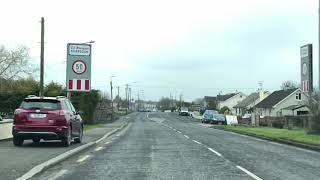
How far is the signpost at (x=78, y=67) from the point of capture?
91.9 ft

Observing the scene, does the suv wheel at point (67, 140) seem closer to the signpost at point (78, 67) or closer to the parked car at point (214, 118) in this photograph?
the signpost at point (78, 67)

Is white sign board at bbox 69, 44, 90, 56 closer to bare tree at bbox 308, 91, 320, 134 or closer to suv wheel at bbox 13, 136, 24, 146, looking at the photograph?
suv wheel at bbox 13, 136, 24, 146

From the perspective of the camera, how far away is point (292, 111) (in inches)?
3615

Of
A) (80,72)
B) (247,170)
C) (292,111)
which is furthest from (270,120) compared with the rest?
(247,170)

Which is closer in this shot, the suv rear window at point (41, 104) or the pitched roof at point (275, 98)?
the suv rear window at point (41, 104)

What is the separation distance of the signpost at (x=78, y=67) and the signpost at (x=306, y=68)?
37.7 feet

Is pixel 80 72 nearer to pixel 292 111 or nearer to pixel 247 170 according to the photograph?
pixel 247 170

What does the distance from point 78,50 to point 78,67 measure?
91cm

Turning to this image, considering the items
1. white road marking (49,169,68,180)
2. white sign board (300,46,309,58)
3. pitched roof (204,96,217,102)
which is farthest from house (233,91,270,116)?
white road marking (49,169,68,180)

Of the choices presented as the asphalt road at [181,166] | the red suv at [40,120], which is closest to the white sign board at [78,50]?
the red suv at [40,120]

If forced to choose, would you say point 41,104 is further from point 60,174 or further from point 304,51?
point 304,51

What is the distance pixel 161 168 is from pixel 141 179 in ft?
7.13

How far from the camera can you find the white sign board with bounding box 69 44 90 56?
28.2 metres

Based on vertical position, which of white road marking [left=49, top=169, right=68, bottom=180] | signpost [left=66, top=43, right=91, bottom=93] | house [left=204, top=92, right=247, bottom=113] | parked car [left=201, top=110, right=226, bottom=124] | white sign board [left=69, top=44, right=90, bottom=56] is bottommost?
white road marking [left=49, top=169, right=68, bottom=180]
